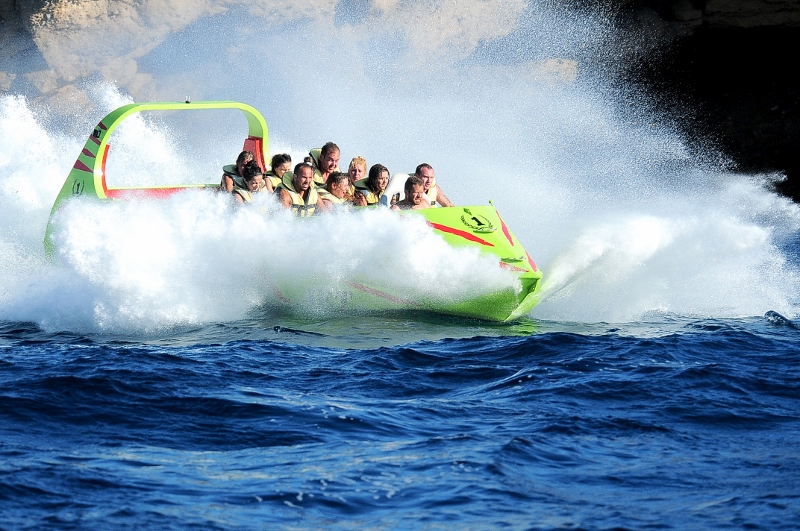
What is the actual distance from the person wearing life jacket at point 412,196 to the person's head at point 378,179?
0.39 meters

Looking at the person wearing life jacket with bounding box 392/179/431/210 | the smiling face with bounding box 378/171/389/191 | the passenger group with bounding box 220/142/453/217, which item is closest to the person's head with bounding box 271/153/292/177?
the passenger group with bounding box 220/142/453/217

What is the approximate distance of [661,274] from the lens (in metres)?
9.02

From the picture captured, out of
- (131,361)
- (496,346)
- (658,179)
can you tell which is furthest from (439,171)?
(131,361)

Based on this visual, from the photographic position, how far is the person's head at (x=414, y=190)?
866 centimetres

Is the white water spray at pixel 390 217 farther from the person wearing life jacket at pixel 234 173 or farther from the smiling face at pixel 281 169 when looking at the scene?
the smiling face at pixel 281 169

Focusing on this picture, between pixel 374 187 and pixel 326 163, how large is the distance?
0.84m

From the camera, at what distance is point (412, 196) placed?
28.5ft

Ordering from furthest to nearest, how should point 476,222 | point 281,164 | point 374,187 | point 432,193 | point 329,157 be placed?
point 281,164 → point 329,157 → point 432,193 → point 374,187 → point 476,222

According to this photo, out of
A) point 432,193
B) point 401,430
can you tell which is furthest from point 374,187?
point 401,430

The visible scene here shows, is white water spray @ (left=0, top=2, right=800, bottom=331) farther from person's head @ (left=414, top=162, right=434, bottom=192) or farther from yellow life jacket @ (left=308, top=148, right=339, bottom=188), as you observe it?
yellow life jacket @ (left=308, top=148, right=339, bottom=188)

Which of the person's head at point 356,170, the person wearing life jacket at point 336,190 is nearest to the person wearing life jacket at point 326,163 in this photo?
the person's head at point 356,170

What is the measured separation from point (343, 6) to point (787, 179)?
9.29 metres

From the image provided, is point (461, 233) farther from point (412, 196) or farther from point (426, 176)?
point (426, 176)

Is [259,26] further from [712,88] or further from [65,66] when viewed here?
[712,88]
